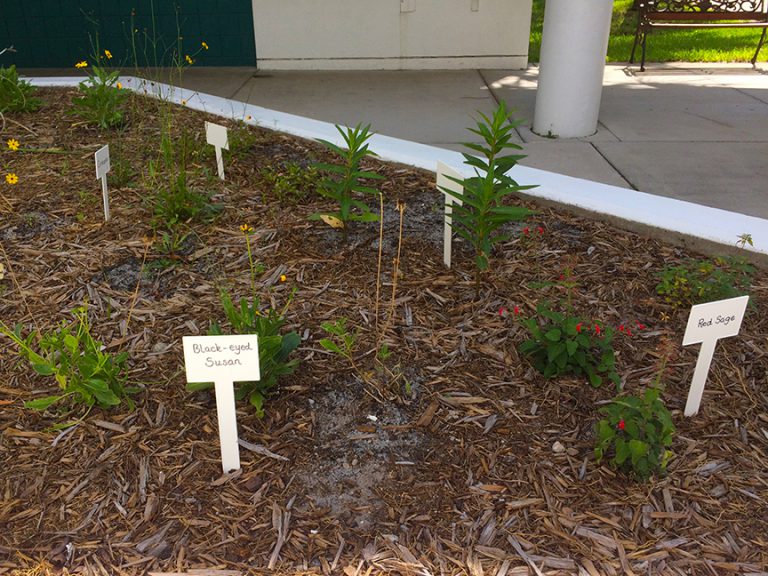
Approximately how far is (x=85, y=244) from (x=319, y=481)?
6.29 ft

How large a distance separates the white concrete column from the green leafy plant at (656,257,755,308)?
2483 millimetres

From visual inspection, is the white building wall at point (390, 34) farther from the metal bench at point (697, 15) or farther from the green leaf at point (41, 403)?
the green leaf at point (41, 403)

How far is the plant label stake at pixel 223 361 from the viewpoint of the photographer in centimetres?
198

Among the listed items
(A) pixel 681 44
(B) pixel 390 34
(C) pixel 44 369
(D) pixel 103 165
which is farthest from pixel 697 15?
(C) pixel 44 369

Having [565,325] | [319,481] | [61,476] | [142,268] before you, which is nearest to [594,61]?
[565,325]

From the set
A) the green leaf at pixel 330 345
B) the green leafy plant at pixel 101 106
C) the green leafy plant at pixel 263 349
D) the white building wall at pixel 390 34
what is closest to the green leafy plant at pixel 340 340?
the green leaf at pixel 330 345

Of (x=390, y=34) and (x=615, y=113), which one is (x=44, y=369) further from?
(x=390, y=34)

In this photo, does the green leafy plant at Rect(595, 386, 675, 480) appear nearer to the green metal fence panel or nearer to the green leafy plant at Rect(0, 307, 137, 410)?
the green leafy plant at Rect(0, 307, 137, 410)

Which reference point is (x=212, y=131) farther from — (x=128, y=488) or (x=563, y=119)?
(x=563, y=119)

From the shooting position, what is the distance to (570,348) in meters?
2.45

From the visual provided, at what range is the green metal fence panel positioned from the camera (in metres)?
7.80

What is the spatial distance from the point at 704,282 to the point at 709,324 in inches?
31.7

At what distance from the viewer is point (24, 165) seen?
425cm

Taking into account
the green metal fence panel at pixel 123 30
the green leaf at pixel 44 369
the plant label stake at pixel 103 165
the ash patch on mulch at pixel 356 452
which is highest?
the green metal fence panel at pixel 123 30
